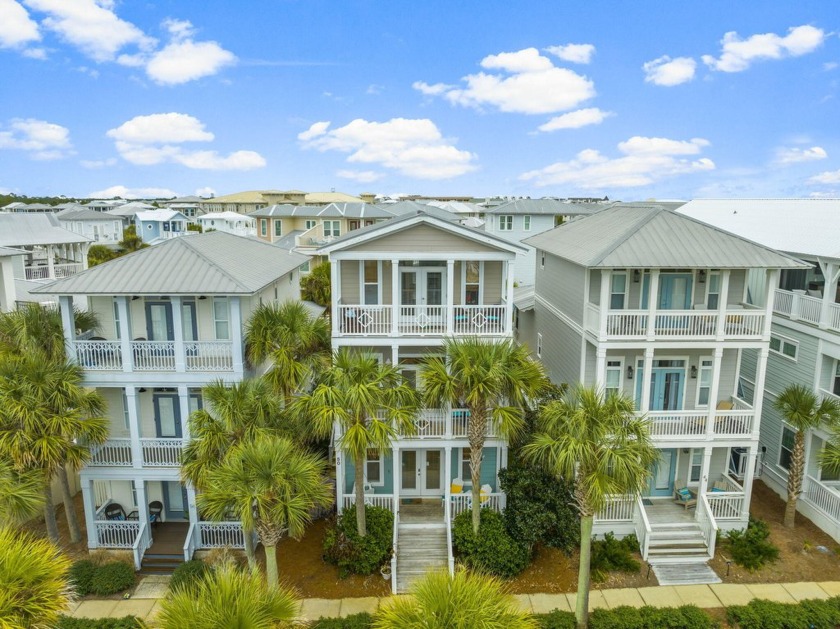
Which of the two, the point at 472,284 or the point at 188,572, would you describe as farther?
the point at 472,284

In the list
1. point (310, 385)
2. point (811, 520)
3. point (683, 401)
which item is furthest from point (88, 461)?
point (811, 520)

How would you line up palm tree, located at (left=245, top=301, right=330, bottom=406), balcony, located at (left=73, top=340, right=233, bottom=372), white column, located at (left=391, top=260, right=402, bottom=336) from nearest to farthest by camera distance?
palm tree, located at (left=245, top=301, right=330, bottom=406), balcony, located at (left=73, top=340, right=233, bottom=372), white column, located at (left=391, top=260, right=402, bottom=336)

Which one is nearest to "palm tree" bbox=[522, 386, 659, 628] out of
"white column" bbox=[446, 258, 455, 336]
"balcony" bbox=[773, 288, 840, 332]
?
"white column" bbox=[446, 258, 455, 336]

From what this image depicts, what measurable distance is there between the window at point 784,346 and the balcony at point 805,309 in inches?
35.6

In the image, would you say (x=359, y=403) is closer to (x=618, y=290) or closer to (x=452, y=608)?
(x=452, y=608)

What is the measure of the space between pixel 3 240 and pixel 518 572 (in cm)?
2645

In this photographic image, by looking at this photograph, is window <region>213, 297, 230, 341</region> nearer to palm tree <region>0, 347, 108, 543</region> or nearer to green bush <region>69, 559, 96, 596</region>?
palm tree <region>0, 347, 108, 543</region>

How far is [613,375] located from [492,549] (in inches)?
287

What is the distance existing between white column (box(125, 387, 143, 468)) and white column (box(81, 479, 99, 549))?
5.57 feet

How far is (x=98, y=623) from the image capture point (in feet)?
47.1

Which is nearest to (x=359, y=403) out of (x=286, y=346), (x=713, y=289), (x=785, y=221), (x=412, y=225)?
(x=286, y=346)

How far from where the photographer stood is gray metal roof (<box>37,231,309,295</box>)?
644 inches

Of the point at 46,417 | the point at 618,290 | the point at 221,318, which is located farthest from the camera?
the point at 618,290

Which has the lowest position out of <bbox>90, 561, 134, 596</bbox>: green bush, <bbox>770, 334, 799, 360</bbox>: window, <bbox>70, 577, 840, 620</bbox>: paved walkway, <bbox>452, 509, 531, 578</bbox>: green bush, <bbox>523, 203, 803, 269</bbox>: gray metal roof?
<bbox>70, 577, 840, 620</bbox>: paved walkway
